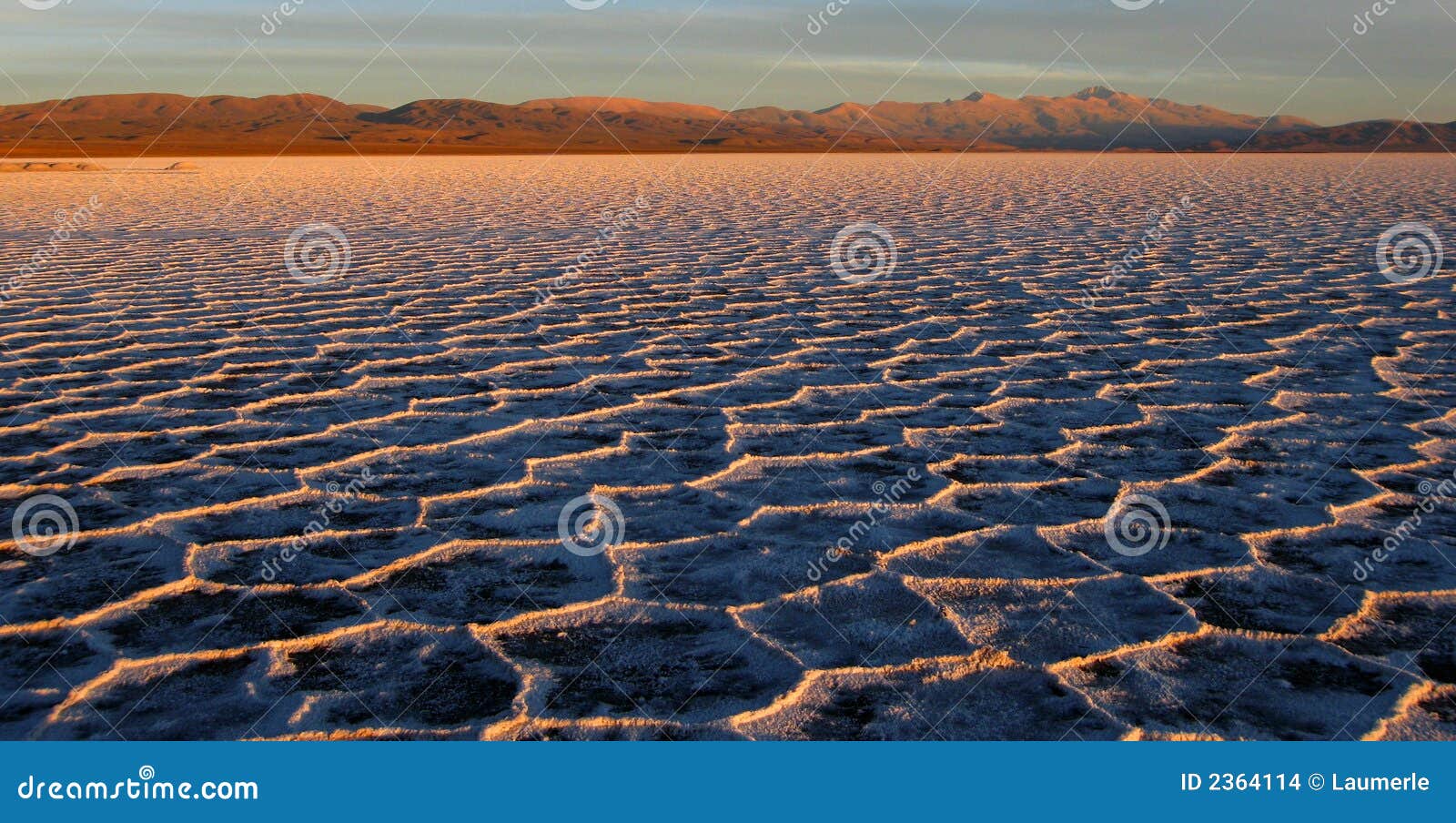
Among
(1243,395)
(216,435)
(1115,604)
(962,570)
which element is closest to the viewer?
(1115,604)

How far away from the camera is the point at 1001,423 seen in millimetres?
3314

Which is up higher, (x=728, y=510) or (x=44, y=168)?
(x=44, y=168)

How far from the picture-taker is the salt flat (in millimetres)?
1814

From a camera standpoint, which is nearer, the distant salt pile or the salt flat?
the salt flat

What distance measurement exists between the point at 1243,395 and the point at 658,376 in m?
2.14

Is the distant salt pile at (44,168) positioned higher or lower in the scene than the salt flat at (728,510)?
higher

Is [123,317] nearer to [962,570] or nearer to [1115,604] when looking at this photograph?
[962,570]

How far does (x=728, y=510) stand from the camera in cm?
263

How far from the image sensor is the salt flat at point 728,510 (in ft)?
5.95

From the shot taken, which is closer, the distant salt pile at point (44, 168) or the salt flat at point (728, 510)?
the salt flat at point (728, 510)

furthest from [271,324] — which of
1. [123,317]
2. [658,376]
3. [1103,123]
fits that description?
[1103,123]

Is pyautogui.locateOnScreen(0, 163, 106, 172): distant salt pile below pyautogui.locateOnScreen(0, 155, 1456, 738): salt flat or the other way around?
the other way around

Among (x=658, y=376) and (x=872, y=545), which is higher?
(x=658, y=376)

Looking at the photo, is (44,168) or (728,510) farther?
(44,168)
